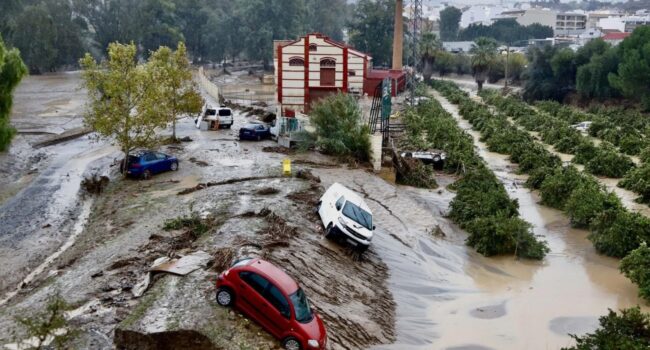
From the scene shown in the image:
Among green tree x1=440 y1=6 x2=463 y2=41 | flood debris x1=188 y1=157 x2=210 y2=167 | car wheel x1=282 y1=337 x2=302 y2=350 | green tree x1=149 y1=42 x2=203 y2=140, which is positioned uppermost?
green tree x1=440 y1=6 x2=463 y2=41

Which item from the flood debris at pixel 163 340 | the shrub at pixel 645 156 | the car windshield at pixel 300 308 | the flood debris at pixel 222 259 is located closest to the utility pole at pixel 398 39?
the shrub at pixel 645 156

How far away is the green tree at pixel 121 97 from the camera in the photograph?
29.6m

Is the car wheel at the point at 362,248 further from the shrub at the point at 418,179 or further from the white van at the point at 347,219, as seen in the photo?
the shrub at the point at 418,179

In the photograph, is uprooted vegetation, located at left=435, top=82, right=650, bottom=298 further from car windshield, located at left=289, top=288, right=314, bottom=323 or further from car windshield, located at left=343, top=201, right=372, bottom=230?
car windshield, located at left=289, top=288, right=314, bottom=323

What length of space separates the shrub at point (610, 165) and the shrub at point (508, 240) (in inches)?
629

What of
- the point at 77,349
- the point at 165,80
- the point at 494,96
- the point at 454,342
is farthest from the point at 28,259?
the point at 494,96

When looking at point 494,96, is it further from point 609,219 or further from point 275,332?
point 275,332

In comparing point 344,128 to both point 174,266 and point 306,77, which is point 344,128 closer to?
point 306,77

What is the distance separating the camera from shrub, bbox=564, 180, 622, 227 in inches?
1024

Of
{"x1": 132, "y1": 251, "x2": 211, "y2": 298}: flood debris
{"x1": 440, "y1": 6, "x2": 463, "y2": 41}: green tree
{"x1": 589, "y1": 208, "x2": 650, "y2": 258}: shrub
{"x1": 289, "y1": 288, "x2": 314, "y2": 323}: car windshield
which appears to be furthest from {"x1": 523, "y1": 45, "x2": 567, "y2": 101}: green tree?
{"x1": 440, "y1": 6, "x2": 463, "y2": 41}: green tree

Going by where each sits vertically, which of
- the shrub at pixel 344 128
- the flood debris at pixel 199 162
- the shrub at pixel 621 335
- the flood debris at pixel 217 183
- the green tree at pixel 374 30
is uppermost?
the green tree at pixel 374 30

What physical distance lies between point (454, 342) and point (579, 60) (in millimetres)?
69531

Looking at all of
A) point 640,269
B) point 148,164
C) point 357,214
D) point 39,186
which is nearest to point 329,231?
point 357,214

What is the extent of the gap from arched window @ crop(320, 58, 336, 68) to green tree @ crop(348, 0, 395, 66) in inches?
2242
